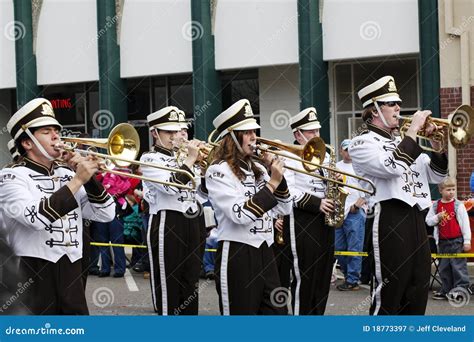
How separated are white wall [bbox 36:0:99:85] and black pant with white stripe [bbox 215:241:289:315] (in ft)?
45.6

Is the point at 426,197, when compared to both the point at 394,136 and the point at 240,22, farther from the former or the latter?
the point at 240,22

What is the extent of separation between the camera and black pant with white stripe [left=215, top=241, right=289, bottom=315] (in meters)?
6.93

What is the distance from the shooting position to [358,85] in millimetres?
18531

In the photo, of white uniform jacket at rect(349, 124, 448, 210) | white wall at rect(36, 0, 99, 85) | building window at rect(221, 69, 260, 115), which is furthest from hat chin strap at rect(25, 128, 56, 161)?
white wall at rect(36, 0, 99, 85)

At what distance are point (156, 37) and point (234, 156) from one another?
41.5ft

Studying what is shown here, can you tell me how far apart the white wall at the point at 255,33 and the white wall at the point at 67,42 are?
2.87m

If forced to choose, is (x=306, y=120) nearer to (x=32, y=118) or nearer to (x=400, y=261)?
(x=400, y=261)

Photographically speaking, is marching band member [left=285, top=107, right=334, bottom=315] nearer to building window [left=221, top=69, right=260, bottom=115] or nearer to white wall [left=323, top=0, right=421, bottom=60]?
white wall [left=323, top=0, right=421, bottom=60]

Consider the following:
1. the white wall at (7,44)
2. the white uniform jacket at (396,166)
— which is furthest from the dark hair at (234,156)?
the white wall at (7,44)

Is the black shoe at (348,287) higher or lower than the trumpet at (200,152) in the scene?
lower

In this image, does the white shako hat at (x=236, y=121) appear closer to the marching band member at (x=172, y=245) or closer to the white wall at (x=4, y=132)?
the marching band member at (x=172, y=245)

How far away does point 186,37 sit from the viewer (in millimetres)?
19141

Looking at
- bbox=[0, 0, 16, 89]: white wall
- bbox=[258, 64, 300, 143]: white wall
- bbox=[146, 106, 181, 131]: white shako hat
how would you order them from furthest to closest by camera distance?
bbox=[0, 0, 16, 89]: white wall, bbox=[258, 64, 300, 143]: white wall, bbox=[146, 106, 181, 131]: white shako hat

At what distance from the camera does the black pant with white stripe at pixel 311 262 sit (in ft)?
29.9
